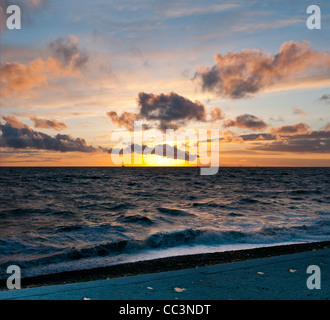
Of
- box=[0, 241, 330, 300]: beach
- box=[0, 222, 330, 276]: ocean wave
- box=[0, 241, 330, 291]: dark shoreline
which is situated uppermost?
box=[0, 241, 330, 300]: beach

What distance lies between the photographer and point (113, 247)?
995cm

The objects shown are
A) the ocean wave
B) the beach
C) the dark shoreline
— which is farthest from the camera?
the ocean wave

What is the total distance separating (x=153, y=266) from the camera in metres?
7.31

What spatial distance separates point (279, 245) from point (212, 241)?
2.26m

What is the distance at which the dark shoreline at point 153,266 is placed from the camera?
669cm

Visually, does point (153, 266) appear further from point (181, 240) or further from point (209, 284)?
point (181, 240)

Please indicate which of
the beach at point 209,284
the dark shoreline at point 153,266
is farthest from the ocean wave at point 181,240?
the beach at point 209,284

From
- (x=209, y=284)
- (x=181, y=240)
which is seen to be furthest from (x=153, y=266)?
(x=181, y=240)

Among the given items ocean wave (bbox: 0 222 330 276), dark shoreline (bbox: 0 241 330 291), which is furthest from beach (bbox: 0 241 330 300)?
ocean wave (bbox: 0 222 330 276)

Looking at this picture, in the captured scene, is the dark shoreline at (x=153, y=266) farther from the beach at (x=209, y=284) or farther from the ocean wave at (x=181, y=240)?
the ocean wave at (x=181, y=240)

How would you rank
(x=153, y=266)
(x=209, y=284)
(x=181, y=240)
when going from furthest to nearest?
(x=181, y=240) < (x=153, y=266) < (x=209, y=284)

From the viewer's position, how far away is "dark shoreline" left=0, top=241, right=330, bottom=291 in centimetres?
669

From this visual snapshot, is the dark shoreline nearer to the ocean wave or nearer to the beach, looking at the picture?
the beach
